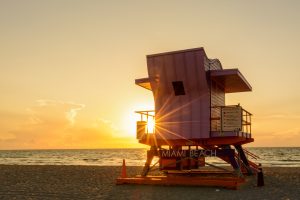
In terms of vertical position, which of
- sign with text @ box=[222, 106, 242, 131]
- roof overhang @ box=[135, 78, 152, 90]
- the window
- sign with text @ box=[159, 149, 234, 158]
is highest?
roof overhang @ box=[135, 78, 152, 90]

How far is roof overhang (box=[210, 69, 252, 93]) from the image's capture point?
18.9m

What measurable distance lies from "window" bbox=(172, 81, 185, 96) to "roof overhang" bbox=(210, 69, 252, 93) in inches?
60.8

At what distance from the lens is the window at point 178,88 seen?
761 inches

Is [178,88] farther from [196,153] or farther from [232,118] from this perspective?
[196,153]

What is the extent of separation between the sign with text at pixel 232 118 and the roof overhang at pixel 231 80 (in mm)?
1628

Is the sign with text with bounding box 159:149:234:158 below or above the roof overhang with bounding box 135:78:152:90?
below

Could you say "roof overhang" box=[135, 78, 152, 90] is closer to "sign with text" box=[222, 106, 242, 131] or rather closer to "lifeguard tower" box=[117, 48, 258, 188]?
"lifeguard tower" box=[117, 48, 258, 188]

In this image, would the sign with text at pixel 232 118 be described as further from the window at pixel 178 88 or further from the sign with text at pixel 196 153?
the window at pixel 178 88

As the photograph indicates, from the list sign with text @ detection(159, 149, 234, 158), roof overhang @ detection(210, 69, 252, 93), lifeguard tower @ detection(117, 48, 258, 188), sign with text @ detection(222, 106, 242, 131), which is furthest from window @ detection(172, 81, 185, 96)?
sign with text @ detection(159, 149, 234, 158)

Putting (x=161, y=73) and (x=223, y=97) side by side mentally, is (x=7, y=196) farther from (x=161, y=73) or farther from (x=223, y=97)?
(x=223, y=97)

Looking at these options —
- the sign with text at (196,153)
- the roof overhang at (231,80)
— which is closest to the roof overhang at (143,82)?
the roof overhang at (231,80)

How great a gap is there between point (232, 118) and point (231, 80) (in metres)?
2.63

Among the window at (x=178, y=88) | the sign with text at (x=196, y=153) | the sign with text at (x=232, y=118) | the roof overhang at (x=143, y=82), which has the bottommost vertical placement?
the sign with text at (x=196, y=153)

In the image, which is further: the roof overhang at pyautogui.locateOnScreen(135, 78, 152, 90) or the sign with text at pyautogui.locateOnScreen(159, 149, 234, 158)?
the roof overhang at pyautogui.locateOnScreen(135, 78, 152, 90)
